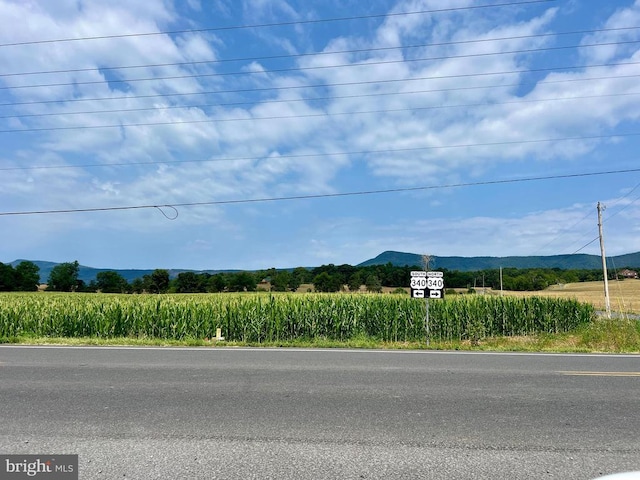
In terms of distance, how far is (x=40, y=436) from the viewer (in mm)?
4668

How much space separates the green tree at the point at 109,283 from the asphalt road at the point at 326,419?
78.3m

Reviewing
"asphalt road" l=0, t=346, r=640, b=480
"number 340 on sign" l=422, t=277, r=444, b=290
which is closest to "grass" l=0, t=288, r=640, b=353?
"number 340 on sign" l=422, t=277, r=444, b=290

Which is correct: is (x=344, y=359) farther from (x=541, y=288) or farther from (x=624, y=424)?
(x=541, y=288)

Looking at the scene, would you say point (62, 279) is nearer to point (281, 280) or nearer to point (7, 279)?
point (7, 279)

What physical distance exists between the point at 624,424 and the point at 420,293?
341 inches

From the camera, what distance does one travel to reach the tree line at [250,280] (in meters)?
64.4

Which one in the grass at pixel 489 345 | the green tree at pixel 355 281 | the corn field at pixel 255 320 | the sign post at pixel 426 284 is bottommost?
the grass at pixel 489 345

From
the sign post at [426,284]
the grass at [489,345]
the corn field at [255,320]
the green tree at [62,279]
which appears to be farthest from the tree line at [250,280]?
the sign post at [426,284]

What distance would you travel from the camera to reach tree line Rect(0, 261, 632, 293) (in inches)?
2537

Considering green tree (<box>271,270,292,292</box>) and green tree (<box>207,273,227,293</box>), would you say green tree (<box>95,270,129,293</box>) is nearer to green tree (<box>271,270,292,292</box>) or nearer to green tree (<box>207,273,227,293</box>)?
green tree (<box>207,273,227,293</box>)

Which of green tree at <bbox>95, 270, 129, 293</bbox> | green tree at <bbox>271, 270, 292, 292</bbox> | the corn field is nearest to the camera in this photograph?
the corn field

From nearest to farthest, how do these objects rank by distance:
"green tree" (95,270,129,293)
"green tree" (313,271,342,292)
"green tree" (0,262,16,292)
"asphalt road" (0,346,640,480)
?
"asphalt road" (0,346,640,480)
"green tree" (313,271,342,292)
"green tree" (0,262,16,292)
"green tree" (95,270,129,293)

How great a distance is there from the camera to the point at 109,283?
81.4 metres

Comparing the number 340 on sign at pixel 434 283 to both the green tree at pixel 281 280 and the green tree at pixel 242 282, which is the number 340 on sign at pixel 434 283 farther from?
the green tree at pixel 242 282
